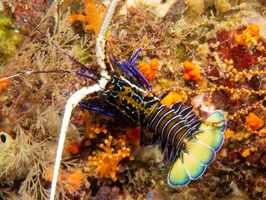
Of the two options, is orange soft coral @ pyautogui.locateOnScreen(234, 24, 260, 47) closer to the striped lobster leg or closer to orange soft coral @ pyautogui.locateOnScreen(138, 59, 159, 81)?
the striped lobster leg

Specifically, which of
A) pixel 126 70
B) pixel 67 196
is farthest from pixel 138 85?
pixel 67 196

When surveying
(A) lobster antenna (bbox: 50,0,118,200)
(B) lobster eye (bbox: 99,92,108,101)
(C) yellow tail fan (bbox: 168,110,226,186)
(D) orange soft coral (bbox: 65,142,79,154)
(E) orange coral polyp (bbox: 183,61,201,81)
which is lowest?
(C) yellow tail fan (bbox: 168,110,226,186)

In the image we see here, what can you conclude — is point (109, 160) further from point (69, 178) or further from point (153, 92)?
point (153, 92)

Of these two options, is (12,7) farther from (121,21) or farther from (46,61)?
(121,21)

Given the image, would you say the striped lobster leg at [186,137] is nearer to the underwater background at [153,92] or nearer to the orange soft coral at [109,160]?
the underwater background at [153,92]

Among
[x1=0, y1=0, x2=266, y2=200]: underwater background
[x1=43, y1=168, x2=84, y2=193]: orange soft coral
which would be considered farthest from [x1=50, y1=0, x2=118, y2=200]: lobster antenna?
[x1=43, y1=168, x2=84, y2=193]: orange soft coral

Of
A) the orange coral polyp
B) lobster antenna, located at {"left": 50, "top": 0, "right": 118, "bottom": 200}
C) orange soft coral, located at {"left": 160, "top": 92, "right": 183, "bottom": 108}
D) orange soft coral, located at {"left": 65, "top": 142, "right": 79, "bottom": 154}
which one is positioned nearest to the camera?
lobster antenna, located at {"left": 50, "top": 0, "right": 118, "bottom": 200}

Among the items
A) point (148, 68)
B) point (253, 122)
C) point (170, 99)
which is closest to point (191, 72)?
point (170, 99)
